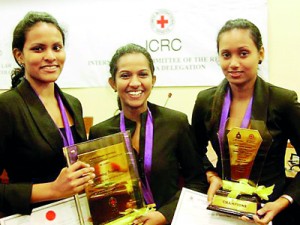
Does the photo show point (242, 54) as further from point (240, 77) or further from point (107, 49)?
point (107, 49)

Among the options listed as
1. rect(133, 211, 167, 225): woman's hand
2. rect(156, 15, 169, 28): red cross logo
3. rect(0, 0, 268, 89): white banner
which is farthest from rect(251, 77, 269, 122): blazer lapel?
rect(156, 15, 169, 28): red cross logo

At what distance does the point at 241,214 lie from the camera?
1.23 metres

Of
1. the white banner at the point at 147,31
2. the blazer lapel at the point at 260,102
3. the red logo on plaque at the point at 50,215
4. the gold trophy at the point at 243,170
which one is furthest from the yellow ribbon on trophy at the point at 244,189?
the white banner at the point at 147,31

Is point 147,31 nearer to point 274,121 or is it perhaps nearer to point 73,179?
point 274,121

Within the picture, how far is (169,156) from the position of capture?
1469mm

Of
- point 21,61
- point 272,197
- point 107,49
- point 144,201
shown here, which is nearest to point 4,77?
point 107,49

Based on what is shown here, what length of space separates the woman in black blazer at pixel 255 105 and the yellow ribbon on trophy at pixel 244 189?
0.07 m

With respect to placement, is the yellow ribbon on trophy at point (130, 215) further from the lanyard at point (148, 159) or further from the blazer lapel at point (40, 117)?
the blazer lapel at point (40, 117)

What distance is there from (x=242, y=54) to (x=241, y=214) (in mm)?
587

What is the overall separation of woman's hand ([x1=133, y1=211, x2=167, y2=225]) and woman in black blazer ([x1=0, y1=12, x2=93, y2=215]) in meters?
0.25

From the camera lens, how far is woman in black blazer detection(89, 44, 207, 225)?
1.44 m

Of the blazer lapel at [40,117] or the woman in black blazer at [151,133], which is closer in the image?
the blazer lapel at [40,117]

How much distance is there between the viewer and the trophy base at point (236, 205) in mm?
1235

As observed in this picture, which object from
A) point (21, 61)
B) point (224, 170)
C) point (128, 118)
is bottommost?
point (224, 170)
